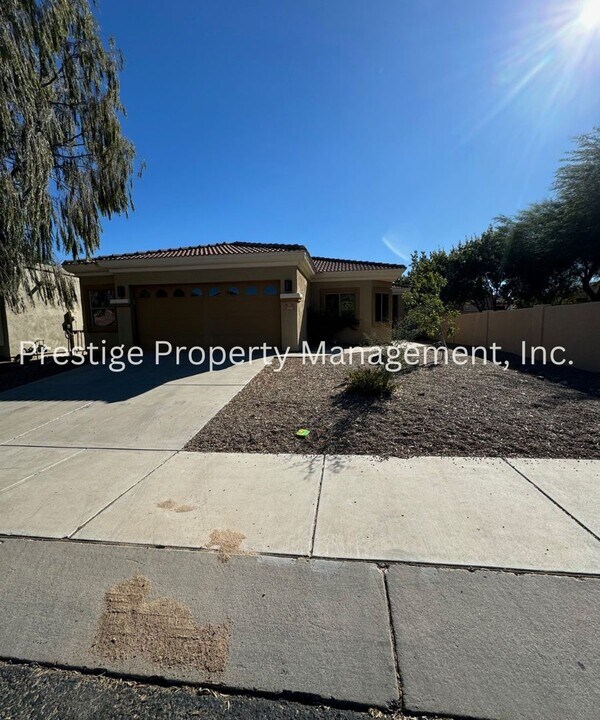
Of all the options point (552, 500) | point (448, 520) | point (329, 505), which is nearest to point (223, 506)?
→ point (329, 505)

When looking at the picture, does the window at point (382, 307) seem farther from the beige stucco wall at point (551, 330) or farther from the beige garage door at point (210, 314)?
the beige garage door at point (210, 314)

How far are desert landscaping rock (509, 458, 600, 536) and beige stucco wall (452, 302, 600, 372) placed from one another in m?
7.07

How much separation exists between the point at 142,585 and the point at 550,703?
2402 millimetres

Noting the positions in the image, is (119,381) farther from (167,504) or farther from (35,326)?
(35,326)

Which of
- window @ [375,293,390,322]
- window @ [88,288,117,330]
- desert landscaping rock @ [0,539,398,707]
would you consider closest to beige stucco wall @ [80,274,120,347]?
window @ [88,288,117,330]

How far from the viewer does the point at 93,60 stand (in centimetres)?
1187

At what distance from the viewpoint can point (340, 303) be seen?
57.5 feet

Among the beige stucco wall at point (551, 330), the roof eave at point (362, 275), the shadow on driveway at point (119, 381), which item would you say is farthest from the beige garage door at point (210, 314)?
the beige stucco wall at point (551, 330)

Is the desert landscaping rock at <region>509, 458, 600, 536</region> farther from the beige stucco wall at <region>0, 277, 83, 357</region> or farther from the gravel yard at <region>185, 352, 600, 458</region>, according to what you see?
the beige stucco wall at <region>0, 277, 83, 357</region>

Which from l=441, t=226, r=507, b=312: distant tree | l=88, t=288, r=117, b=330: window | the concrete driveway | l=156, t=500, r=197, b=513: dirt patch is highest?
l=441, t=226, r=507, b=312: distant tree

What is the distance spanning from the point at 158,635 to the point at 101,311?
54.0 feet

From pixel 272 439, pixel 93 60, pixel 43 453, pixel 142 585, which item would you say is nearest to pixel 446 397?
pixel 272 439

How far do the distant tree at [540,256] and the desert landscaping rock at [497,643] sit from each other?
1740 cm

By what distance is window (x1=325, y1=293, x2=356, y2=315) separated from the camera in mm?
17272
